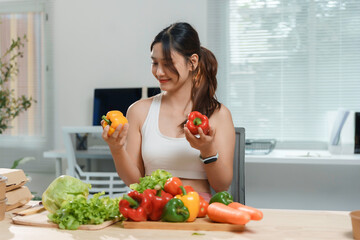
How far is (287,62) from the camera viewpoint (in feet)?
11.9

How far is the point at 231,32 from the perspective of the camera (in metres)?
3.73

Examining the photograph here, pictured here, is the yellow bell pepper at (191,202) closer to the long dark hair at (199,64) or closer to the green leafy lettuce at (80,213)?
the green leafy lettuce at (80,213)

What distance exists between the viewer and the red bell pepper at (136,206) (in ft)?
4.03

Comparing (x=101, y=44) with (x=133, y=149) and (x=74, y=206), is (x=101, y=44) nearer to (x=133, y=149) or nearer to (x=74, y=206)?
(x=133, y=149)

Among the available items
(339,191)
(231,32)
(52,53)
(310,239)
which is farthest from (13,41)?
(310,239)

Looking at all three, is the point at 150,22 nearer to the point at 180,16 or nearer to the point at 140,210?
the point at 180,16

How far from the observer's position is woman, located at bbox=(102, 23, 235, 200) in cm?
171

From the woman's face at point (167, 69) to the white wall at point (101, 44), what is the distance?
2.07 metres

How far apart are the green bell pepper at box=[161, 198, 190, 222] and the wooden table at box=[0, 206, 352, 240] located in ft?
0.13

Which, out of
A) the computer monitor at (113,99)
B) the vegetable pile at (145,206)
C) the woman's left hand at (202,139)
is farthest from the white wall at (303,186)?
the vegetable pile at (145,206)

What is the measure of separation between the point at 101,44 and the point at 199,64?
2288mm

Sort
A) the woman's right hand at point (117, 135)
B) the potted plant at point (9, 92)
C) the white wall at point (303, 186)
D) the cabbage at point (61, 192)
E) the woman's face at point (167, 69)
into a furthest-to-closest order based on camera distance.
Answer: the potted plant at point (9, 92) → the white wall at point (303, 186) → the woman's face at point (167, 69) → the woman's right hand at point (117, 135) → the cabbage at point (61, 192)

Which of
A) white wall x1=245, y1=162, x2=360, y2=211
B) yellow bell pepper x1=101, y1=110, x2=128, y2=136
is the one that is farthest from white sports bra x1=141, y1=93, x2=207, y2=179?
white wall x1=245, y1=162, x2=360, y2=211

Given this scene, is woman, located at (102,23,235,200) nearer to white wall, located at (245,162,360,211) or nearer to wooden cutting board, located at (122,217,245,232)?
wooden cutting board, located at (122,217,245,232)
